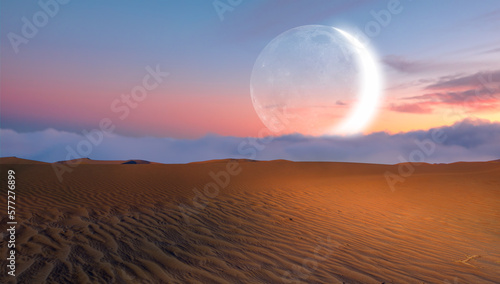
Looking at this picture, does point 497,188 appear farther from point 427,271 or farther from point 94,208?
point 94,208

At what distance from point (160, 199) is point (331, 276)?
7120 millimetres

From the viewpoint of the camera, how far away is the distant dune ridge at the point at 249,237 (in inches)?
159

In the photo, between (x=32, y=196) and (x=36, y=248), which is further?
(x=32, y=196)

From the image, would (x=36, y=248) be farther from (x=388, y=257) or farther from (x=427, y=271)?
(x=427, y=271)

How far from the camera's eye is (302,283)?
382cm

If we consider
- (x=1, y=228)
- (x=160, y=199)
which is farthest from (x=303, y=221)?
(x=1, y=228)

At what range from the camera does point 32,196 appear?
31.3 feet

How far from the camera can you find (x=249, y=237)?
5.70 m

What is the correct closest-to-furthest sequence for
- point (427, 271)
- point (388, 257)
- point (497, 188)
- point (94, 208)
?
1. point (427, 271)
2. point (388, 257)
3. point (94, 208)
4. point (497, 188)

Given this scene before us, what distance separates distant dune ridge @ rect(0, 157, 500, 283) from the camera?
4043 mm

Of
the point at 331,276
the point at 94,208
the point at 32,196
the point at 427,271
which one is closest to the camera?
the point at 331,276

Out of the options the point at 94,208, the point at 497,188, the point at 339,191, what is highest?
the point at 497,188

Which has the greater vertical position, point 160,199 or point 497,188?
point 497,188

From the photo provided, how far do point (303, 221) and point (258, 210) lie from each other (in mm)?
1583
